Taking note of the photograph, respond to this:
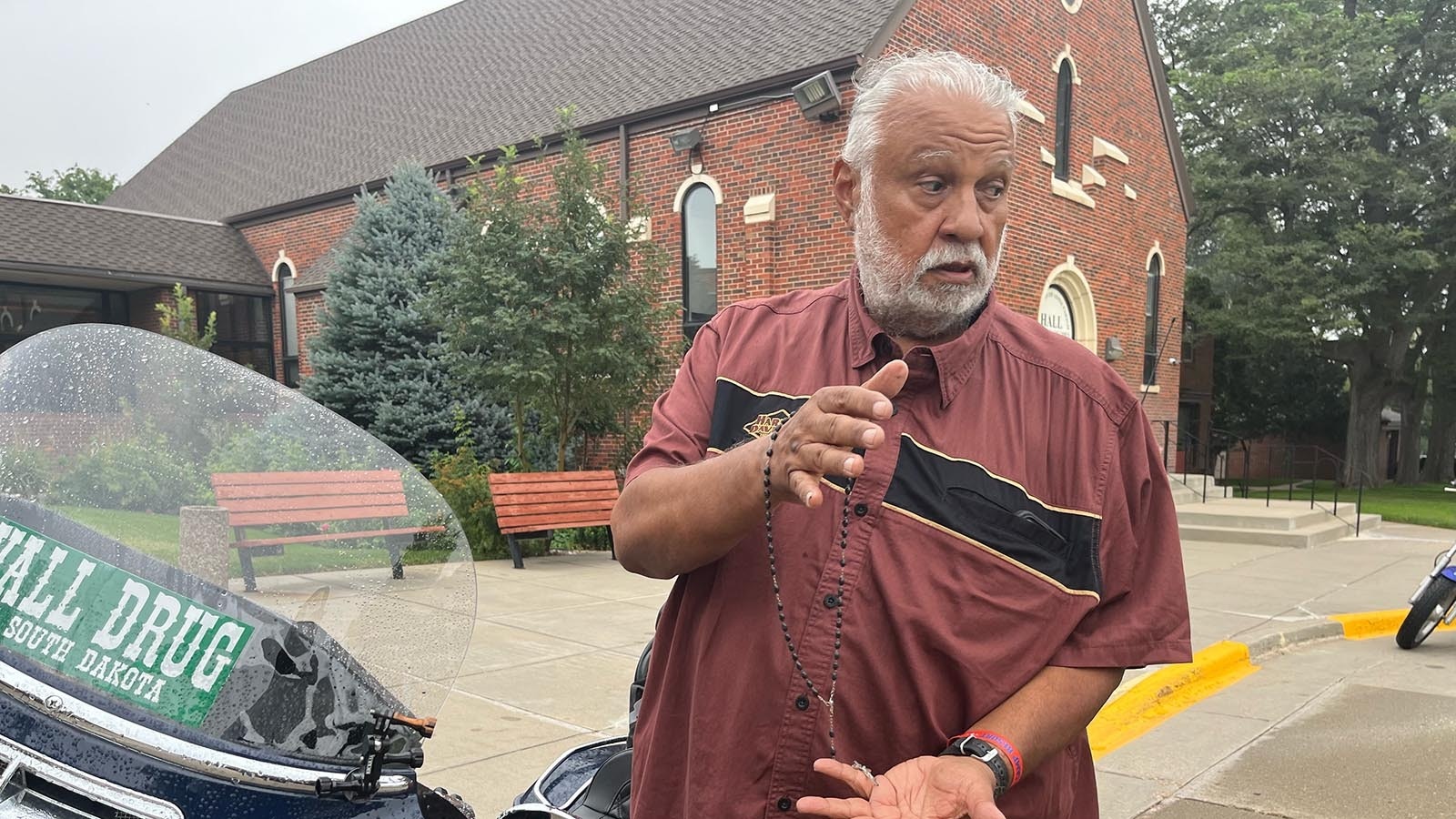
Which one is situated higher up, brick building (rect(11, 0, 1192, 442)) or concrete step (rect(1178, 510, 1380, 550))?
brick building (rect(11, 0, 1192, 442))

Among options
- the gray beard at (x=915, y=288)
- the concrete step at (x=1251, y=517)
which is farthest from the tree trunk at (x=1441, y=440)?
the gray beard at (x=915, y=288)

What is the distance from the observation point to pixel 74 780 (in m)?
1.28

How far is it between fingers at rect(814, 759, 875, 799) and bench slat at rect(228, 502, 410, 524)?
89 centimetres

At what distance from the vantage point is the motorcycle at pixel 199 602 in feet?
4.32

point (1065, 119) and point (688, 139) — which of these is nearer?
point (688, 139)

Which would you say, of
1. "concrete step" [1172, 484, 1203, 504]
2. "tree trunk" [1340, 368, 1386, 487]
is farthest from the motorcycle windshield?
"tree trunk" [1340, 368, 1386, 487]

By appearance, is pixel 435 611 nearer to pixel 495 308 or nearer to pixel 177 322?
pixel 495 308

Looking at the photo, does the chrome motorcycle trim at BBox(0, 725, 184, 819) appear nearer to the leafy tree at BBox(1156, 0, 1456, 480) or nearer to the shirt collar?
the shirt collar

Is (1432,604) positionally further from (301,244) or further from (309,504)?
(301,244)

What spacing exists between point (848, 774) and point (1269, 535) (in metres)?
13.5

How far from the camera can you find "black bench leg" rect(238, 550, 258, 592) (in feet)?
5.09

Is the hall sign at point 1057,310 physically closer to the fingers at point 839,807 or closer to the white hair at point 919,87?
the white hair at point 919,87

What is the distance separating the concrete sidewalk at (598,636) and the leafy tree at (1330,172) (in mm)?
13071

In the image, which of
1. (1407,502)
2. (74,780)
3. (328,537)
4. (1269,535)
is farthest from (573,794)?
(1407,502)
